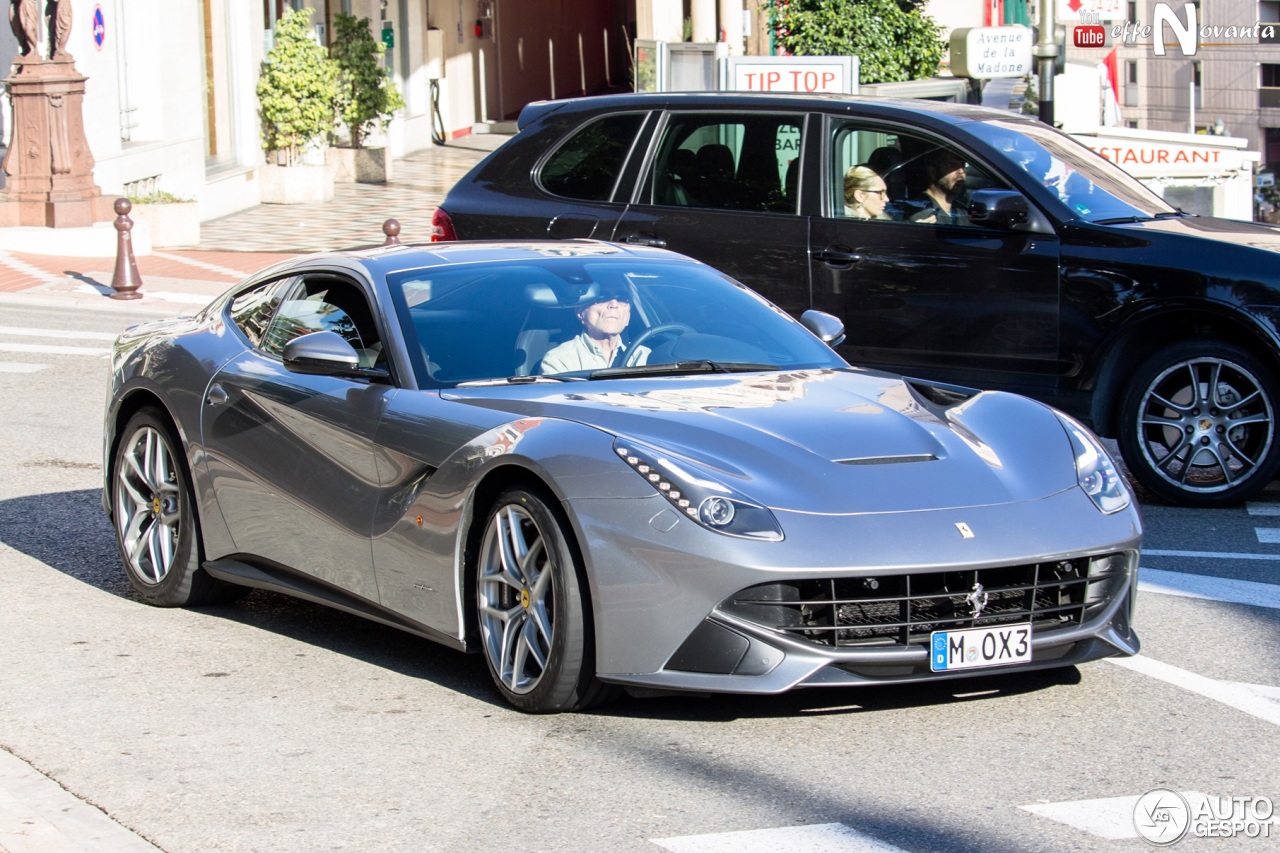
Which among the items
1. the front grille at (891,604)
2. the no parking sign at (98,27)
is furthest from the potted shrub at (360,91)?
the front grille at (891,604)

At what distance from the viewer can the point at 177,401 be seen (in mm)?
7164

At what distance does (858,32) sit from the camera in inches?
1105

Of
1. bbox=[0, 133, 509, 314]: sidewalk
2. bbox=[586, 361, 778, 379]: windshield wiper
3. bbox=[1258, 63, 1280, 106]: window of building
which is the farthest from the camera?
bbox=[1258, 63, 1280, 106]: window of building

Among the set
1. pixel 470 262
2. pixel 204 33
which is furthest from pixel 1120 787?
pixel 204 33

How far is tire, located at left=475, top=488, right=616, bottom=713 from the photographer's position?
213 inches

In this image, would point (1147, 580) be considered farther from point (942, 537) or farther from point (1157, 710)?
point (942, 537)

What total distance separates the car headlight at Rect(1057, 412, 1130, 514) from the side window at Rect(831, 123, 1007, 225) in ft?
11.5

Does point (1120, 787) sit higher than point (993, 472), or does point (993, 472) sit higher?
point (993, 472)

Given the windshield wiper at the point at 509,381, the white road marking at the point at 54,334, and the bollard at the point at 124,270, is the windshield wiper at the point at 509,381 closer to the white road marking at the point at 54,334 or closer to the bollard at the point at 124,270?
the white road marking at the point at 54,334

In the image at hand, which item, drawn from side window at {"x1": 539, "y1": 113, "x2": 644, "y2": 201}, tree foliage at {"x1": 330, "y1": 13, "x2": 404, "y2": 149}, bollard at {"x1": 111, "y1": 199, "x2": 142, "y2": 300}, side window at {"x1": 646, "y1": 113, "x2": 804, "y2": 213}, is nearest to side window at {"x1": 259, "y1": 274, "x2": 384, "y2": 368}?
side window at {"x1": 646, "y1": 113, "x2": 804, "y2": 213}

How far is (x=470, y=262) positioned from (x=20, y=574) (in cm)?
243

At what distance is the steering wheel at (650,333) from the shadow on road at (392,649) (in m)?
1.11

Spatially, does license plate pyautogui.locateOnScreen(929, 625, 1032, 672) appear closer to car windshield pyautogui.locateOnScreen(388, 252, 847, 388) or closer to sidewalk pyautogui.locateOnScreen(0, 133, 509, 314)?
car windshield pyautogui.locateOnScreen(388, 252, 847, 388)

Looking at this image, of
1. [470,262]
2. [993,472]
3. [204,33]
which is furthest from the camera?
[204,33]
